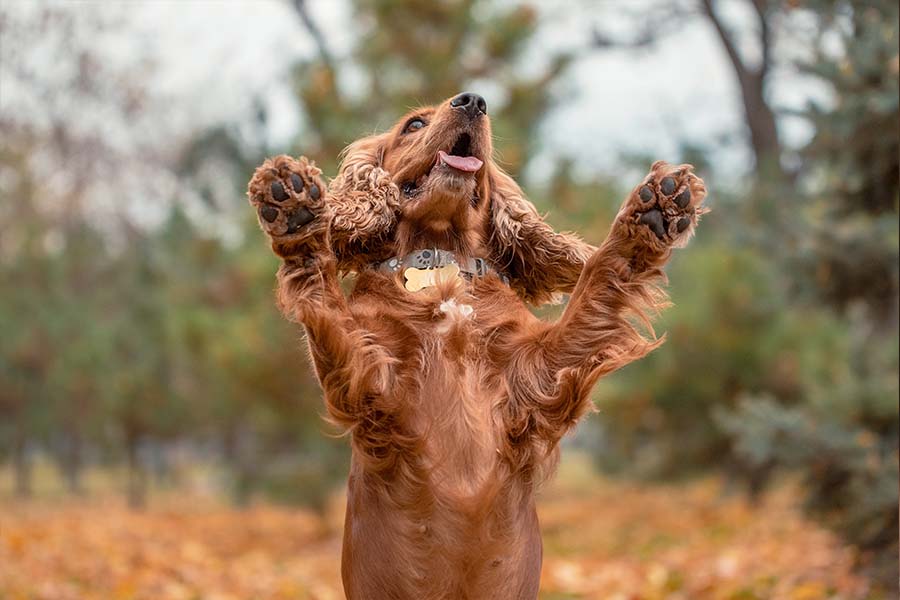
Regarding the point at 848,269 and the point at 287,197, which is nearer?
the point at 287,197

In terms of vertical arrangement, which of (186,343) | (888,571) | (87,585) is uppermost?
(186,343)

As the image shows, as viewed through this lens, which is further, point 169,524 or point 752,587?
point 169,524

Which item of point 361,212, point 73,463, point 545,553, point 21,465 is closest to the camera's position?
point 361,212

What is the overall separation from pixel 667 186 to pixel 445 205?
0.64 metres

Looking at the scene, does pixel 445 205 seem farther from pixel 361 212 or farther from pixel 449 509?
pixel 449 509

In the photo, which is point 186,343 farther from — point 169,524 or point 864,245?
point 864,245

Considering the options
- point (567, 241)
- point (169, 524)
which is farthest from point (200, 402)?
point (567, 241)

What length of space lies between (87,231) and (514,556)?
16382 mm

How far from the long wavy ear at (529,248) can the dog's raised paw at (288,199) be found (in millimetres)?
710

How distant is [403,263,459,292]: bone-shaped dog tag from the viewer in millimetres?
2711

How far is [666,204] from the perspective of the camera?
8.05 ft

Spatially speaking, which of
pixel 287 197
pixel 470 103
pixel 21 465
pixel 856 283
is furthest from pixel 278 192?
pixel 21 465

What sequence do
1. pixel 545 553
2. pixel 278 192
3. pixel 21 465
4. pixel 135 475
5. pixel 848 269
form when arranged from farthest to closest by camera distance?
pixel 135 475 → pixel 21 465 → pixel 545 553 → pixel 848 269 → pixel 278 192

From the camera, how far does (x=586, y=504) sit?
47.6ft
